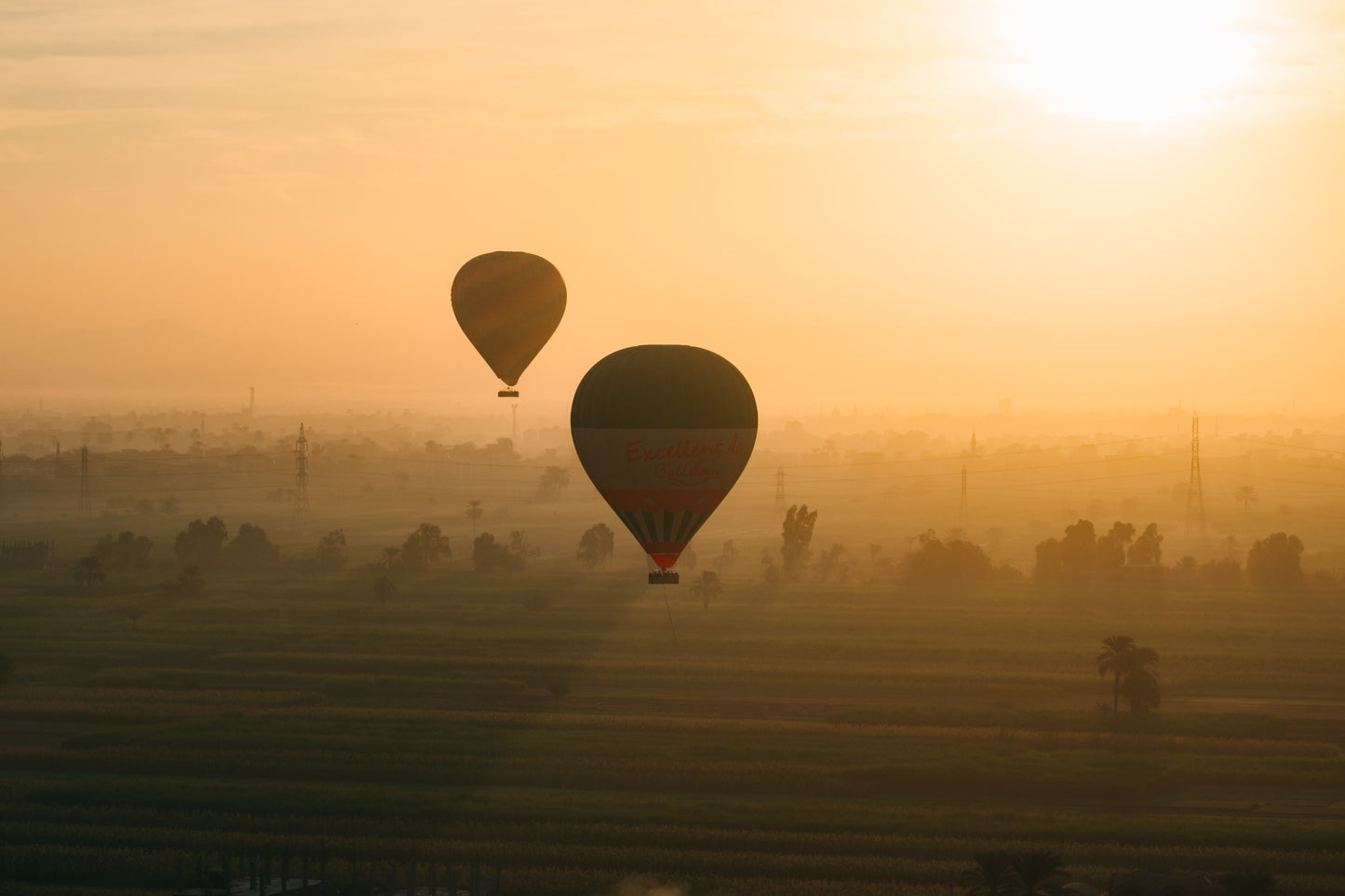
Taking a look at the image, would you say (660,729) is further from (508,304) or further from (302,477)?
(302,477)

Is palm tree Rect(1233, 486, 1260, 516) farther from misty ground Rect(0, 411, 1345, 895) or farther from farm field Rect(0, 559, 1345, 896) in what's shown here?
farm field Rect(0, 559, 1345, 896)

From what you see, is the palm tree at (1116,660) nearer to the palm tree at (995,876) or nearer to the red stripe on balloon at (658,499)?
the red stripe on balloon at (658,499)

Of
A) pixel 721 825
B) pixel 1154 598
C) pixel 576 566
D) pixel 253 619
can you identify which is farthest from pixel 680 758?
pixel 576 566

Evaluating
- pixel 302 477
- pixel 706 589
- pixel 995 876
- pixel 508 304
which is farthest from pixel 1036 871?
pixel 302 477

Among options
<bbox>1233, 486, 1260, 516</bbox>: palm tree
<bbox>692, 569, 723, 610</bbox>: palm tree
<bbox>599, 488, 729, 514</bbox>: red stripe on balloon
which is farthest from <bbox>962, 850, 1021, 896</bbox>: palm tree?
<bbox>1233, 486, 1260, 516</bbox>: palm tree

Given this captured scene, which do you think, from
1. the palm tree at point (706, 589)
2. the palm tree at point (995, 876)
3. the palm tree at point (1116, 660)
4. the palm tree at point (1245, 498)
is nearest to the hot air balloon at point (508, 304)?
the palm tree at point (995, 876)

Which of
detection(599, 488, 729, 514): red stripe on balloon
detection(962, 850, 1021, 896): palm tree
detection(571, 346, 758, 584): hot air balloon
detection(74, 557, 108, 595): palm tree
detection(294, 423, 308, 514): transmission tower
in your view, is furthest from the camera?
detection(294, 423, 308, 514): transmission tower

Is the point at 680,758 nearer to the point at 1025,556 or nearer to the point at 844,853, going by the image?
the point at 844,853
